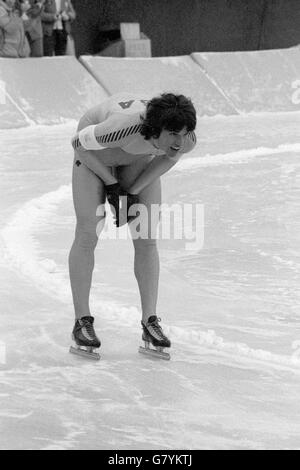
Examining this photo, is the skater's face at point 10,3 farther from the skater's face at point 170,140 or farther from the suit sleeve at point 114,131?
the skater's face at point 170,140

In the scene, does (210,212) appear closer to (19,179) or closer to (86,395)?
(19,179)

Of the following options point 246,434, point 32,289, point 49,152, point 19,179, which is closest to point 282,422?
point 246,434

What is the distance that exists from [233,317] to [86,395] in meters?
1.49

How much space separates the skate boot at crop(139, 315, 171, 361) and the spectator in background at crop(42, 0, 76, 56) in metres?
11.6

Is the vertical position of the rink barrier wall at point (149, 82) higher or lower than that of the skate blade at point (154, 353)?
higher

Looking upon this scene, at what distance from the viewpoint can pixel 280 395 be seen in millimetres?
4078

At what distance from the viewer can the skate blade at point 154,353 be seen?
4.53 m

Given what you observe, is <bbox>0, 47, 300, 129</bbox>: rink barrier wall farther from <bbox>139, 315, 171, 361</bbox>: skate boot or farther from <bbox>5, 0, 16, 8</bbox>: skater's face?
<bbox>139, 315, 171, 361</bbox>: skate boot

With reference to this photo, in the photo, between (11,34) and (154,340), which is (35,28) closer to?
(11,34)

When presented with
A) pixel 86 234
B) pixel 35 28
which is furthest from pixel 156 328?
pixel 35 28

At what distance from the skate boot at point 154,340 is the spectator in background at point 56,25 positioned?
457 inches

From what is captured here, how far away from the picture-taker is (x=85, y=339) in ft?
14.8

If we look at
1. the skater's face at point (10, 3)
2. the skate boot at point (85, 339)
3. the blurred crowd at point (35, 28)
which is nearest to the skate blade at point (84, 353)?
the skate boot at point (85, 339)

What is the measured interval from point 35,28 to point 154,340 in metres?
11.2
